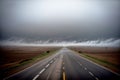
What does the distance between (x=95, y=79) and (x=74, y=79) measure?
1.82 m

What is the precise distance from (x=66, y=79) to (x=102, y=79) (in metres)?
3.14

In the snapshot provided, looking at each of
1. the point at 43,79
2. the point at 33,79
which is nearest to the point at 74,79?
the point at 43,79

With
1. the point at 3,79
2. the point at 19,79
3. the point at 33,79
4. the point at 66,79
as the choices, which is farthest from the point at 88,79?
the point at 3,79

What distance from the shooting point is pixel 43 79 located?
1310 cm

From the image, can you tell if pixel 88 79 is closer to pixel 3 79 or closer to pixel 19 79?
pixel 19 79

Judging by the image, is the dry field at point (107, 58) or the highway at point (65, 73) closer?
Result: the highway at point (65, 73)

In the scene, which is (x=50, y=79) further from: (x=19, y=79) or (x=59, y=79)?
(x=19, y=79)

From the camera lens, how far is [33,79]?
13133mm

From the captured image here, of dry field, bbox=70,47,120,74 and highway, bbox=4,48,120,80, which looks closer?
highway, bbox=4,48,120,80

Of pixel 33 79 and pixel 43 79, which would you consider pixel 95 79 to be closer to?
pixel 43 79

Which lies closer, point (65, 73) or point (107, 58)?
point (65, 73)

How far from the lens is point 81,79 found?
13.2 meters

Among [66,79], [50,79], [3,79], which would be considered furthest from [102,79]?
[3,79]

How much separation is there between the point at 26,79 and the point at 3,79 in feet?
6.70
